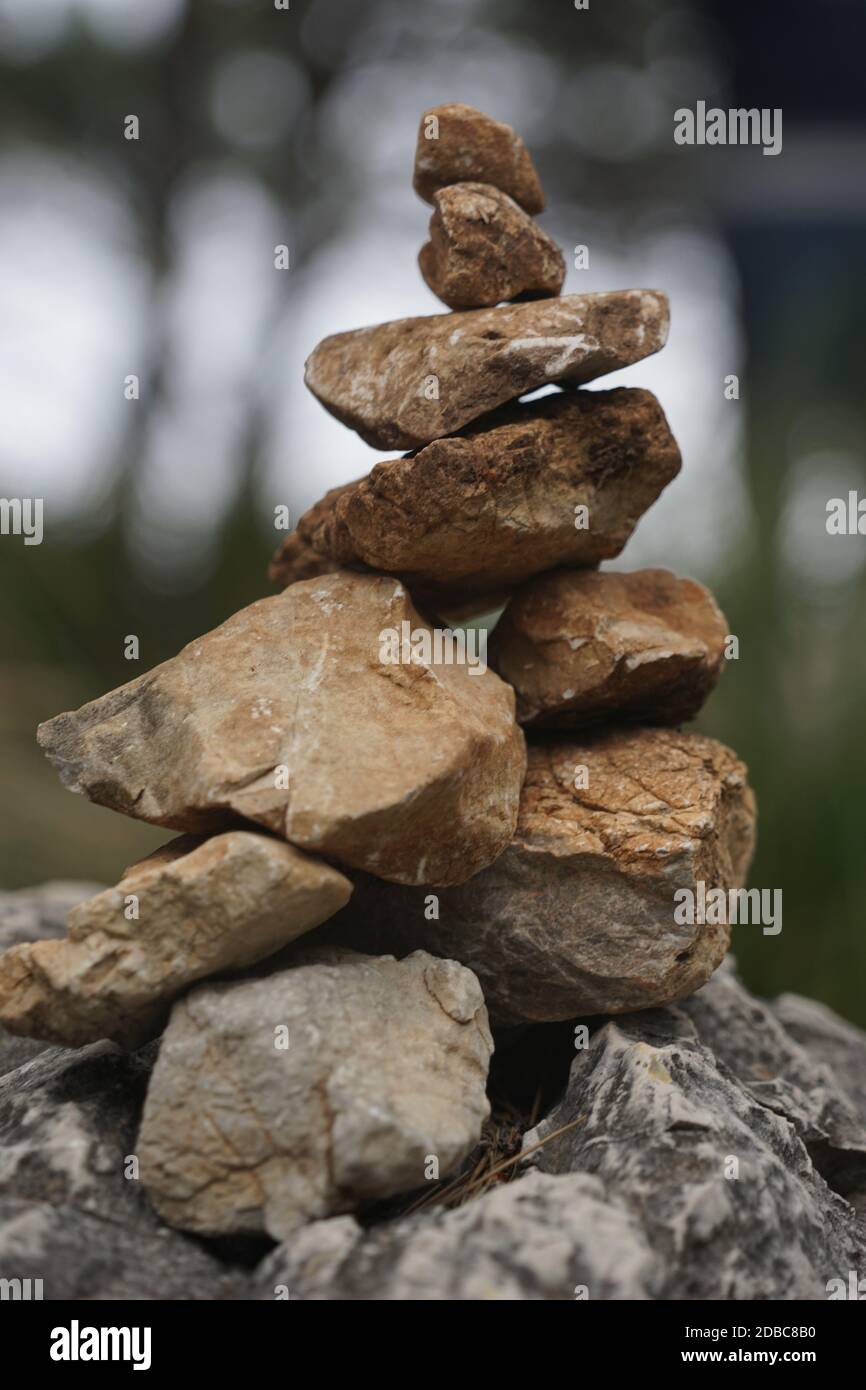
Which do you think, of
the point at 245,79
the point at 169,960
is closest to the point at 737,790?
the point at 169,960

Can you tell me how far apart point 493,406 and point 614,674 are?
2.48 feet

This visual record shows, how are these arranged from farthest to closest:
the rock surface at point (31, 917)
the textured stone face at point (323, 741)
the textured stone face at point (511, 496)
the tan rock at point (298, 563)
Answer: the rock surface at point (31, 917) → the tan rock at point (298, 563) → the textured stone face at point (511, 496) → the textured stone face at point (323, 741)

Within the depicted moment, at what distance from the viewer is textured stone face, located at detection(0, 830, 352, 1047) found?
88.8 inches

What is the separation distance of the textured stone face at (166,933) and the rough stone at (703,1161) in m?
0.81

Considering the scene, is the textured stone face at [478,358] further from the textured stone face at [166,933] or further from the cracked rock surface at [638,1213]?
the cracked rock surface at [638,1213]

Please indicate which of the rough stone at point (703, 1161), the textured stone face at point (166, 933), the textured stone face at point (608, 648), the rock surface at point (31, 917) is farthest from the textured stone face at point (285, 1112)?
the rock surface at point (31, 917)

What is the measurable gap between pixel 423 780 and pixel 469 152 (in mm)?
1778

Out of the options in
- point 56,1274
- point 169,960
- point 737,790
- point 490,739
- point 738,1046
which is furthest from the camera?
point 738,1046

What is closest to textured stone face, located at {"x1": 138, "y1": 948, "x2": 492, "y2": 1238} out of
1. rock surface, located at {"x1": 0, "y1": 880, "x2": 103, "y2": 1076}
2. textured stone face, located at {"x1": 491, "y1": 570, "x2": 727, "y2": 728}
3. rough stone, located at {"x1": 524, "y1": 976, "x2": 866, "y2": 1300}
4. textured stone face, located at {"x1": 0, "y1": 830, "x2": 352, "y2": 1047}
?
textured stone face, located at {"x1": 0, "y1": 830, "x2": 352, "y2": 1047}

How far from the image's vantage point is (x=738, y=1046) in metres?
3.47

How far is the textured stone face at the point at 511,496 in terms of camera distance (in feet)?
8.77

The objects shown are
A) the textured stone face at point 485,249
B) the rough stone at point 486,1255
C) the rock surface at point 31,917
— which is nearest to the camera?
the rough stone at point 486,1255

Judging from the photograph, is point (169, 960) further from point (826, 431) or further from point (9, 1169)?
point (826, 431)

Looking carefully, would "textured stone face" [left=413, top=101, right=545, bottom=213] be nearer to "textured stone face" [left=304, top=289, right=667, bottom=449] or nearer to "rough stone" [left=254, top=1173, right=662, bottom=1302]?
"textured stone face" [left=304, top=289, right=667, bottom=449]
